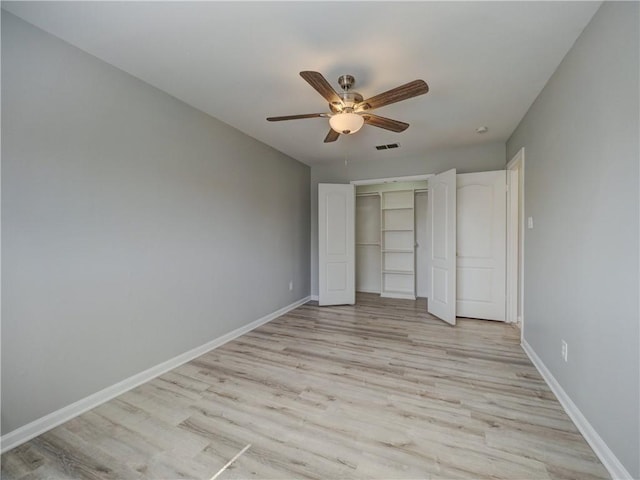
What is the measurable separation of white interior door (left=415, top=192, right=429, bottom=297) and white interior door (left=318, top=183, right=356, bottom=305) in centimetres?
156

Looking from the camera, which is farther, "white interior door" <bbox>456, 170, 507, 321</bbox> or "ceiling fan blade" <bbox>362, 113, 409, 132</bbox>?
"white interior door" <bbox>456, 170, 507, 321</bbox>

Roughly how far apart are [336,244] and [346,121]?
289 centimetres

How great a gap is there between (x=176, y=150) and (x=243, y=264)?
1.53 metres

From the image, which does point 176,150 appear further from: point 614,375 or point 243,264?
point 614,375

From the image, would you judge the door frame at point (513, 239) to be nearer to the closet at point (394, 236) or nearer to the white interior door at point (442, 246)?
the white interior door at point (442, 246)

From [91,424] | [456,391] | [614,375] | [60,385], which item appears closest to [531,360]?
[456,391]

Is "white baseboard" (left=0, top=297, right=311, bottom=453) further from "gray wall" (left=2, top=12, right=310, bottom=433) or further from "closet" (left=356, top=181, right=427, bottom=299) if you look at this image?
"closet" (left=356, top=181, right=427, bottom=299)

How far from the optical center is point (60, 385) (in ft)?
6.14

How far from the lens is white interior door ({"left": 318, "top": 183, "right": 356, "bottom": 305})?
190 inches

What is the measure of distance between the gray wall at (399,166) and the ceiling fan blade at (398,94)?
8.17ft

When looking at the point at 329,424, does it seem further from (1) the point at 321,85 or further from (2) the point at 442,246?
(2) the point at 442,246

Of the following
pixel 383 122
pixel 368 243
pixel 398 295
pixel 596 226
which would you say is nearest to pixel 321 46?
pixel 383 122

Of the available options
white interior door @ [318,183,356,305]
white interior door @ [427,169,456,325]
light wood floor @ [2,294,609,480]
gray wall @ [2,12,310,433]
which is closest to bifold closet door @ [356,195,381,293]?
white interior door @ [318,183,356,305]

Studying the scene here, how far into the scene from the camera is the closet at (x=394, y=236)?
219 inches
